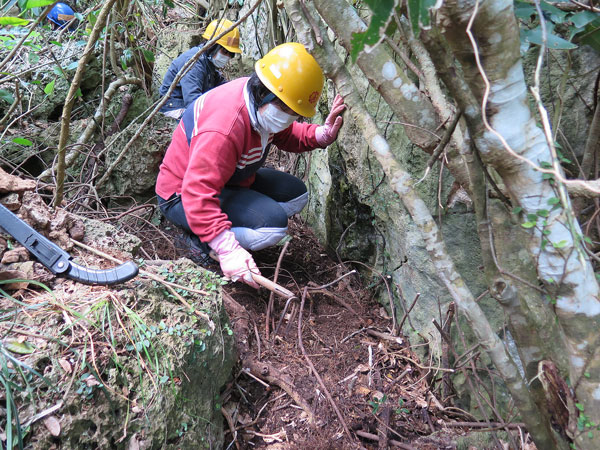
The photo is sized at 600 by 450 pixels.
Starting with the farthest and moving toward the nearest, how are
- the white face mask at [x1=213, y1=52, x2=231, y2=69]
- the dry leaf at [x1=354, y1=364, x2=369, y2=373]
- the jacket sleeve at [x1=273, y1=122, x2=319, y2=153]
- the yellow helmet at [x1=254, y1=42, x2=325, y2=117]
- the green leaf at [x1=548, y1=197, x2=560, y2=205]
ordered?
the white face mask at [x1=213, y1=52, x2=231, y2=69]
the jacket sleeve at [x1=273, y1=122, x2=319, y2=153]
the yellow helmet at [x1=254, y1=42, x2=325, y2=117]
the dry leaf at [x1=354, y1=364, x2=369, y2=373]
the green leaf at [x1=548, y1=197, x2=560, y2=205]

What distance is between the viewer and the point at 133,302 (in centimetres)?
158

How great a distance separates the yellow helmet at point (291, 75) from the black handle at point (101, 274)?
1234mm

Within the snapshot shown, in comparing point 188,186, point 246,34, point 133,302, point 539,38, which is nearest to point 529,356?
point 539,38

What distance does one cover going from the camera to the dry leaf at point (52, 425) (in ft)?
4.03

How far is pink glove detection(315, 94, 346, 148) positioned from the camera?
8.90ft

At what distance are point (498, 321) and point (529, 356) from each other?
0.77m

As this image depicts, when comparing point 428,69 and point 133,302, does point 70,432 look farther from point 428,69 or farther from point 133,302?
point 428,69

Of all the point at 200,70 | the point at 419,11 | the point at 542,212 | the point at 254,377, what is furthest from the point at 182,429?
the point at 200,70

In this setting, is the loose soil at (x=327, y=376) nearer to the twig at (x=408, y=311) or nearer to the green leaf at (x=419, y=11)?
the twig at (x=408, y=311)

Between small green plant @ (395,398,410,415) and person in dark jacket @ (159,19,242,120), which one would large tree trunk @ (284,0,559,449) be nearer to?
small green plant @ (395,398,410,415)

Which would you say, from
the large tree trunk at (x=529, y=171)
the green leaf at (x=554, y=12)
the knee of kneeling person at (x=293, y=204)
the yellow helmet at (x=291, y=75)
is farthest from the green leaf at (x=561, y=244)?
the knee of kneeling person at (x=293, y=204)

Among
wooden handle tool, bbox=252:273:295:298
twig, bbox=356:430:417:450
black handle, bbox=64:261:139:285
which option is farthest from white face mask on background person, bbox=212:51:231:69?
twig, bbox=356:430:417:450

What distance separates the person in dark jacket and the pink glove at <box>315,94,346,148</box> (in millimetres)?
1469

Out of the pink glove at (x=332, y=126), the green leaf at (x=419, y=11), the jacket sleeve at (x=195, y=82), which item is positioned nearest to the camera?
the green leaf at (x=419, y=11)
